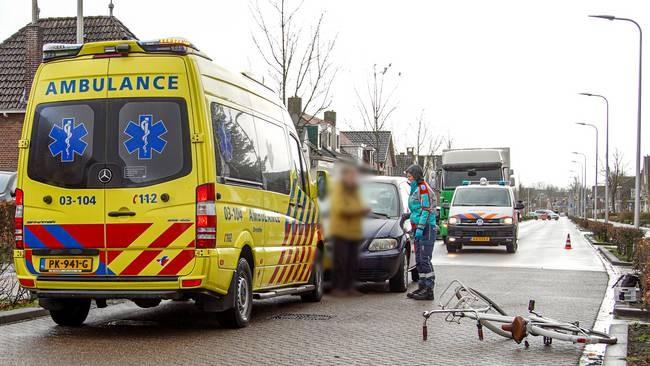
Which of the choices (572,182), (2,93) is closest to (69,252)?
(2,93)

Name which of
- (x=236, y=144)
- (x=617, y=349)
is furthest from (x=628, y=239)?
(x=236, y=144)

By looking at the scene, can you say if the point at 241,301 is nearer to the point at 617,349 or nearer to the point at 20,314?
the point at 20,314

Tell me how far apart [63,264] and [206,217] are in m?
1.58

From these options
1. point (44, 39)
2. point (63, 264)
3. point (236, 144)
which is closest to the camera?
point (236, 144)

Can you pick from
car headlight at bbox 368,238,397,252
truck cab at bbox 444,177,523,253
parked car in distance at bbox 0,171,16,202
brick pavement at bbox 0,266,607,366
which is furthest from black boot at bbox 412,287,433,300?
truck cab at bbox 444,177,523,253

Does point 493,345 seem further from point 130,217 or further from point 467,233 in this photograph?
point 467,233

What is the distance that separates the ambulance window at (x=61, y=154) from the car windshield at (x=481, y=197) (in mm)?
19790

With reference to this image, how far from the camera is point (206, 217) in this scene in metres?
8.15

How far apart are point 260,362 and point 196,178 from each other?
6.22 feet

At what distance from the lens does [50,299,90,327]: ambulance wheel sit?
9.46 meters

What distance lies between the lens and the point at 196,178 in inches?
314

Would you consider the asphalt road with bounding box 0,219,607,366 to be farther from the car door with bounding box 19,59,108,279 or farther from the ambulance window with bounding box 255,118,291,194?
the ambulance window with bounding box 255,118,291,194

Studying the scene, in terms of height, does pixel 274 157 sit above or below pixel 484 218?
above

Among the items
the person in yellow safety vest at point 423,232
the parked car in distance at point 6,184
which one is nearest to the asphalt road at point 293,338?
the person in yellow safety vest at point 423,232
